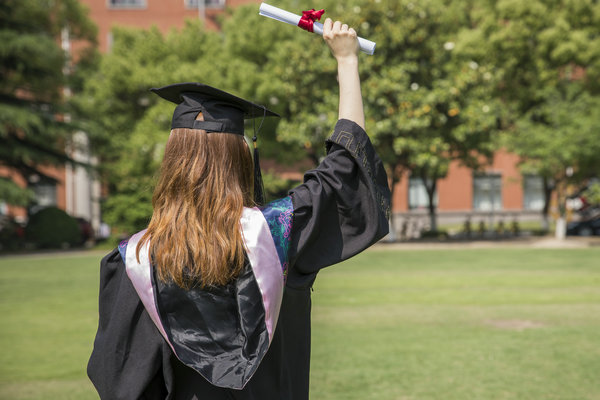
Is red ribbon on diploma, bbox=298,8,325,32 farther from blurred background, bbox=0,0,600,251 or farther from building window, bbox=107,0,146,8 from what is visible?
building window, bbox=107,0,146,8

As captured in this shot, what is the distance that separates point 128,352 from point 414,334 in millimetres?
6407

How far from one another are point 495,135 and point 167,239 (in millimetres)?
23577

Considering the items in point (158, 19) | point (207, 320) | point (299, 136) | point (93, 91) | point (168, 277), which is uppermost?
point (158, 19)

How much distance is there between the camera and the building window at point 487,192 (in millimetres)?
40969

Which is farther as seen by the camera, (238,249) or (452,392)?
(452,392)

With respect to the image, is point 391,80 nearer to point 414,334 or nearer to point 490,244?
point 490,244

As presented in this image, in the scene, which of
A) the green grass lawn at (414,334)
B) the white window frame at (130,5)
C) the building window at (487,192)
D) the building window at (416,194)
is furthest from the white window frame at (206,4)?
the green grass lawn at (414,334)

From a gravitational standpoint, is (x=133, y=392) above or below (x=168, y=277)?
below

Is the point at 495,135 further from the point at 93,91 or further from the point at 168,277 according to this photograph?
the point at 168,277

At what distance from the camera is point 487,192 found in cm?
4103

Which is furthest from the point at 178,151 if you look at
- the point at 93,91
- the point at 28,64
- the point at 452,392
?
the point at 93,91

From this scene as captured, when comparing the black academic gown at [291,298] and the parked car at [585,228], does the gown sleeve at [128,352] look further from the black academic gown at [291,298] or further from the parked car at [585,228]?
the parked car at [585,228]

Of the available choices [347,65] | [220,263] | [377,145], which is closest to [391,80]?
[377,145]

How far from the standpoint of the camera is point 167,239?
6.64 ft
